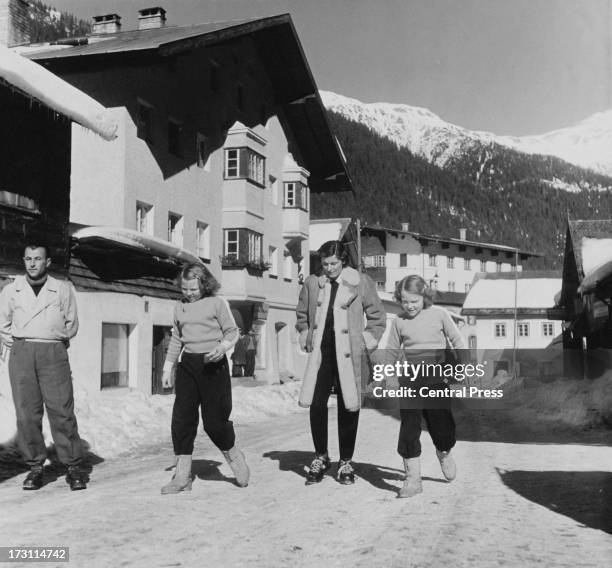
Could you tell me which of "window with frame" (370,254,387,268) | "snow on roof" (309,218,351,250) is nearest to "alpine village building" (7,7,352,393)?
"snow on roof" (309,218,351,250)

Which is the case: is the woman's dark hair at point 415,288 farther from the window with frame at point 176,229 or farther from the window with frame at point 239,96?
the window with frame at point 239,96

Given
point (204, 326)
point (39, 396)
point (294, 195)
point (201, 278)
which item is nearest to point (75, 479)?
point (39, 396)

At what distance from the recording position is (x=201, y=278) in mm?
6824

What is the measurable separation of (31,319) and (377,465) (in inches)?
141

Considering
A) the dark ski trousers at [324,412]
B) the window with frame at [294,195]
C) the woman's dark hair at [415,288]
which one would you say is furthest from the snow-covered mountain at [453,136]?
the window with frame at [294,195]

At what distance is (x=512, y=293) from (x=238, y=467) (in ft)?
179

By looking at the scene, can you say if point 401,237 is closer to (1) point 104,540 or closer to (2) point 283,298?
(2) point 283,298

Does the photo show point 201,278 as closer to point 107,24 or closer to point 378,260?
point 107,24

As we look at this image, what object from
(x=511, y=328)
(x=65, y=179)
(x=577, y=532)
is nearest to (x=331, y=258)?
(x=577, y=532)

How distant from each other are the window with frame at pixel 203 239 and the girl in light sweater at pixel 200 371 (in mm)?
19696

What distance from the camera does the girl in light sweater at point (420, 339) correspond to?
6.56 m

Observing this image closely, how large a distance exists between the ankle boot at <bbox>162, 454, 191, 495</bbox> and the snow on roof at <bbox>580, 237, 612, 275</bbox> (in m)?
16.9

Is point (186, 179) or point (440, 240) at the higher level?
point (440, 240)

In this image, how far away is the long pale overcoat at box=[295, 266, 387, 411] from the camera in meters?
6.88
